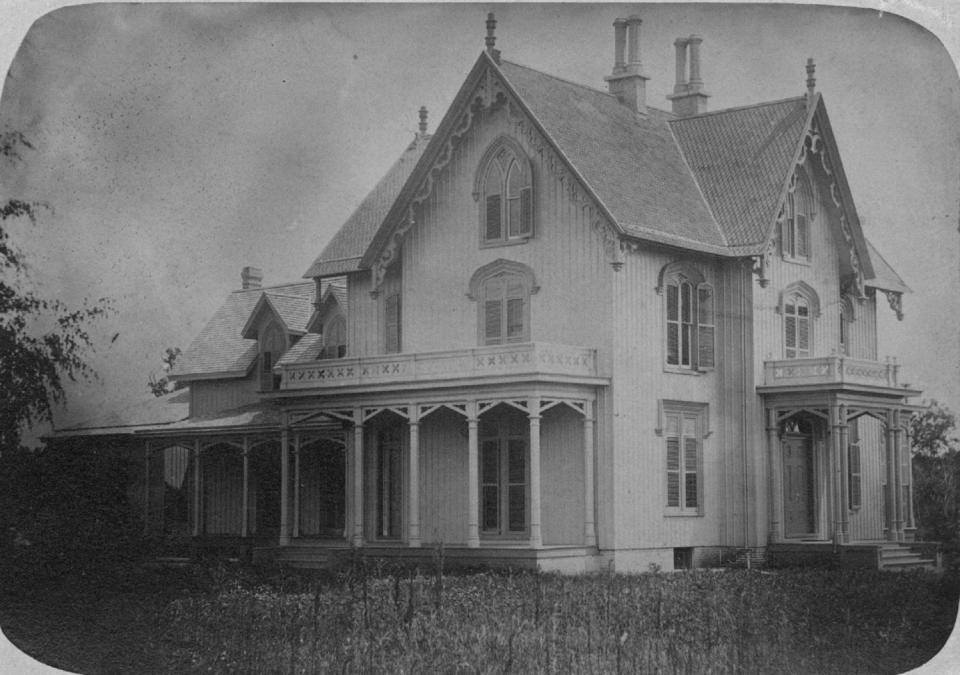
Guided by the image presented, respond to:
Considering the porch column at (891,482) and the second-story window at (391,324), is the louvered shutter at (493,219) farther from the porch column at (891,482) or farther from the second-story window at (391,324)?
the porch column at (891,482)

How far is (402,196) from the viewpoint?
3231 cm

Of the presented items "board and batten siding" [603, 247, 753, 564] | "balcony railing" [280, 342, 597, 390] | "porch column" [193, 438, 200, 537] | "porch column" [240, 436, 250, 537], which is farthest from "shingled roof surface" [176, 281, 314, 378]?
"board and batten siding" [603, 247, 753, 564]

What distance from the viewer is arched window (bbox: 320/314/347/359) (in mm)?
37094

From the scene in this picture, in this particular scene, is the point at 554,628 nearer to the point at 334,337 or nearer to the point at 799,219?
the point at 799,219

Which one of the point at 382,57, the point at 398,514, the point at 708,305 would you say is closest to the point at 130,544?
the point at 398,514

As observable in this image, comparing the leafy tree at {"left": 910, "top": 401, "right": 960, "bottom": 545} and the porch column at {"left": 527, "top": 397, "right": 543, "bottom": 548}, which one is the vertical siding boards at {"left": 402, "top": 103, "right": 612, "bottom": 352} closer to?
the porch column at {"left": 527, "top": 397, "right": 543, "bottom": 548}

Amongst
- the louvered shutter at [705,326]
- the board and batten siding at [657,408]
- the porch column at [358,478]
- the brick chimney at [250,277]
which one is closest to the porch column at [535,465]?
the board and batten siding at [657,408]

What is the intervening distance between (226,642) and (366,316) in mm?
15087

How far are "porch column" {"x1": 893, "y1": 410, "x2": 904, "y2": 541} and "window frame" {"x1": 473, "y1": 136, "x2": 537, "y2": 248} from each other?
929cm

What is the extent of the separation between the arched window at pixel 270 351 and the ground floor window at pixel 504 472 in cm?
939

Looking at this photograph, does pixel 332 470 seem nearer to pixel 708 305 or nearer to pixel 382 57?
pixel 708 305

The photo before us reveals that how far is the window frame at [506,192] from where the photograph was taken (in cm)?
3112

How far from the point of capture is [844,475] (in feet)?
106

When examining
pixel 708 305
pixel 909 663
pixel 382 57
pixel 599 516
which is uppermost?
pixel 382 57
